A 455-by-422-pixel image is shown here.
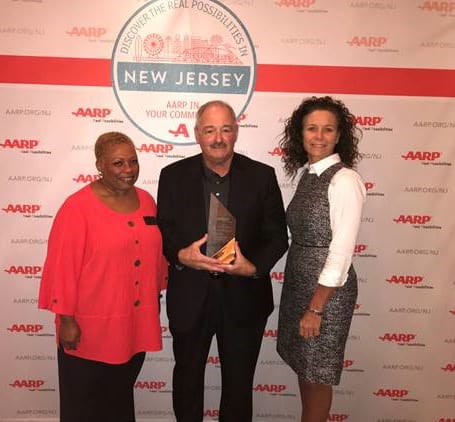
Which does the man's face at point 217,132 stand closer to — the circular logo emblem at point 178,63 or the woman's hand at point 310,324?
the circular logo emblem at point 178,63

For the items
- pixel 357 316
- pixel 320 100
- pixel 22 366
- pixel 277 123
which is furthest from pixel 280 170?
pixel 22 366

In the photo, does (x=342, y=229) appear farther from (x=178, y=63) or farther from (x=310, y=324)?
(x=178, y=63)

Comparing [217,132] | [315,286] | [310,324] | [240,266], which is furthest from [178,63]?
[310,324]

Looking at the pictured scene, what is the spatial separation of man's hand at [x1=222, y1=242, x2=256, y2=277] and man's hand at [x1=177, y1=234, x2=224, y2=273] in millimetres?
35

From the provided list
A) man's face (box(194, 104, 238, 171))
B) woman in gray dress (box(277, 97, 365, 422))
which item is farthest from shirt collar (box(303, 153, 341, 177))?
man's face (box(194, 104, 238, 171))

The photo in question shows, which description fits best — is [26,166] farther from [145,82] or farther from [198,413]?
[198,413]

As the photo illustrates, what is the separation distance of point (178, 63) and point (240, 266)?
4.24 ft

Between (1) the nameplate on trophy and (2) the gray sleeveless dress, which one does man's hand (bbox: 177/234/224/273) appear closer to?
(1) the nameplate on trophy

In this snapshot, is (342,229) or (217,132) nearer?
(342,229)

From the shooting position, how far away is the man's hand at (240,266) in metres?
1.61

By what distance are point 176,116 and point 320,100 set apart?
35.2 inches

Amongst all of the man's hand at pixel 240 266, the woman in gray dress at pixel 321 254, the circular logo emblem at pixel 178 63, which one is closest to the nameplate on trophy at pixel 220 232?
the man's hand at pixel 240 266

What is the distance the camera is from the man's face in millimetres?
1685

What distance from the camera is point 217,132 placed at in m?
1.69
